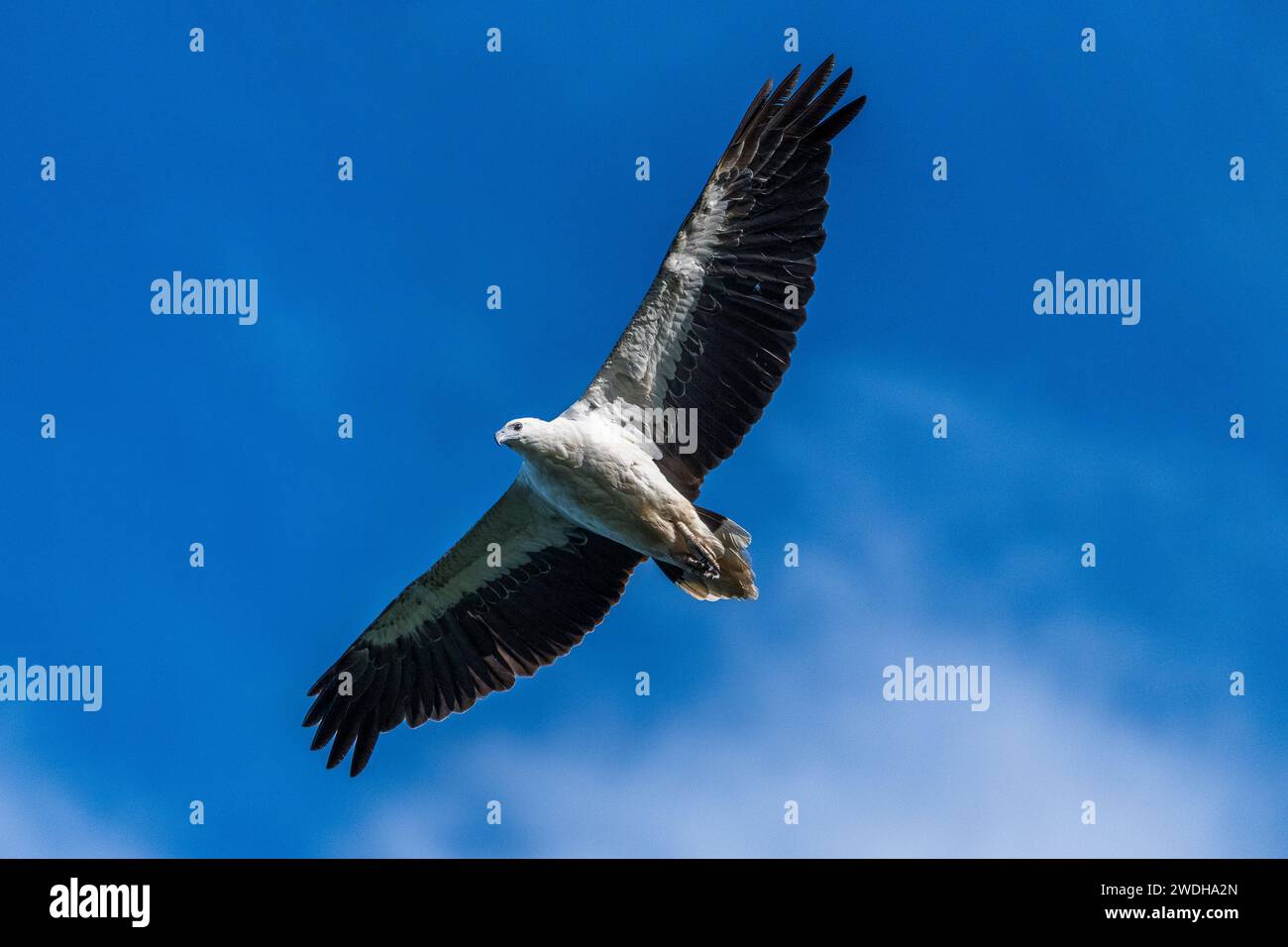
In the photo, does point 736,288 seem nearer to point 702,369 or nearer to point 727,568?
point 702,369

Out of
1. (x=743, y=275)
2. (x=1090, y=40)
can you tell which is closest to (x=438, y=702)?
(x=743, y=275)

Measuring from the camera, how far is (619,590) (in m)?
13.6

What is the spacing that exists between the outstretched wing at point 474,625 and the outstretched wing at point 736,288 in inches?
56.3

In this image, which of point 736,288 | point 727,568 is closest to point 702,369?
point 736,288

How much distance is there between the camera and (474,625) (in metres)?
13.9

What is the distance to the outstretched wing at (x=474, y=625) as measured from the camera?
1350cm

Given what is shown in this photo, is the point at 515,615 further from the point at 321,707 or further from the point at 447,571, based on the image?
the point at 321,707

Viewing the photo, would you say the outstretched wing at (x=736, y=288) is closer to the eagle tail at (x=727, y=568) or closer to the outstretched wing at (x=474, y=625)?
the eagle tail at (x=727, y=568)

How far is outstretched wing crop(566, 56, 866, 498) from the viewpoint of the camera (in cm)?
1254

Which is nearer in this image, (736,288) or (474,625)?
(736,288)

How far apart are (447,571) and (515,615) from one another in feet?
2.54

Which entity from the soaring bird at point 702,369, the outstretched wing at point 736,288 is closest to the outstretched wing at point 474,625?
the soaring bird at point 702,369

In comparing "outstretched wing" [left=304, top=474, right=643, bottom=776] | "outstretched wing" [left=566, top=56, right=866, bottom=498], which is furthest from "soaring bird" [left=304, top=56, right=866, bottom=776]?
"outstretched wing" [left=304, top=474, right=643, bottom=776]

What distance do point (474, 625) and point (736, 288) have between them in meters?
4.18
